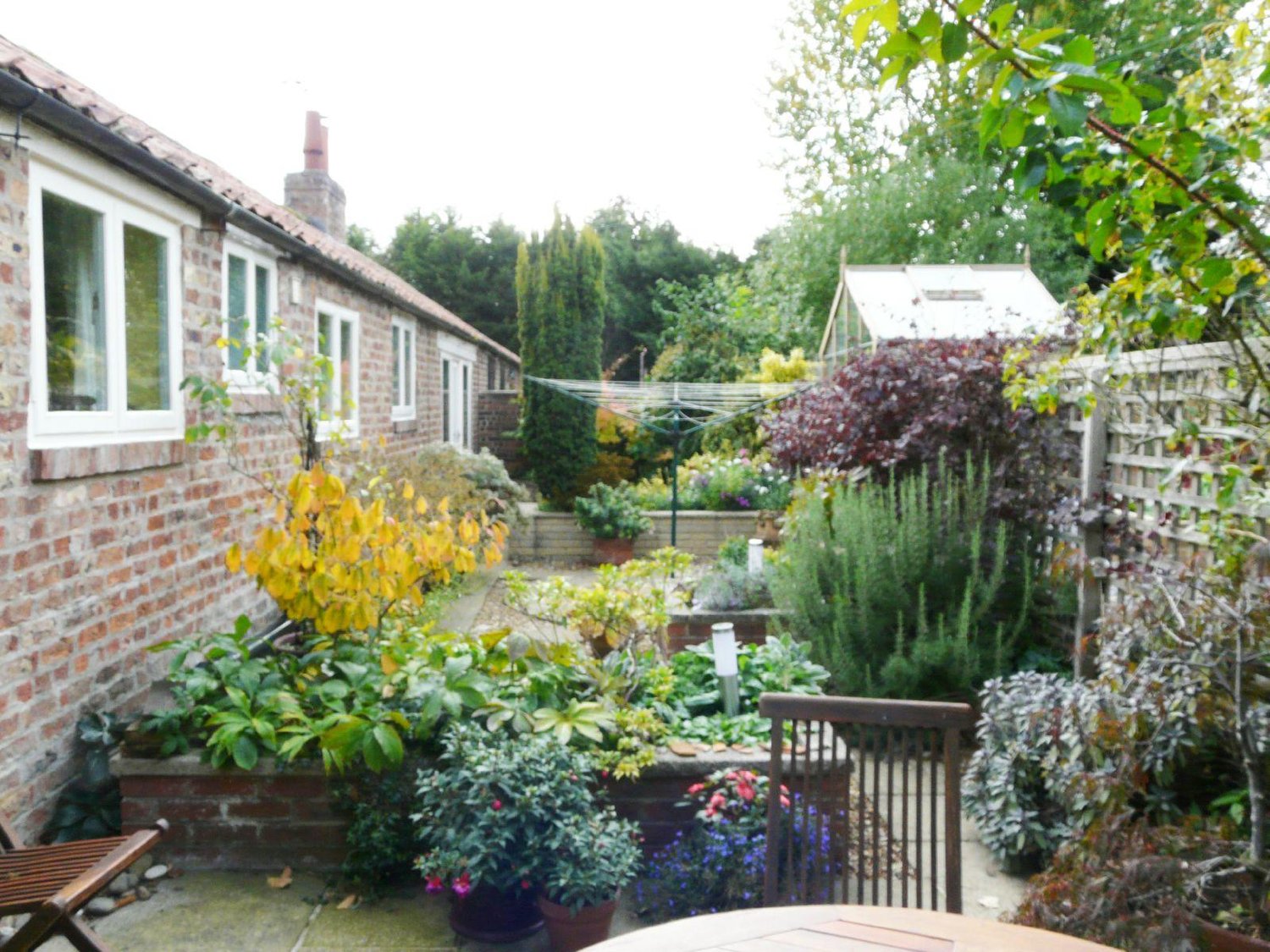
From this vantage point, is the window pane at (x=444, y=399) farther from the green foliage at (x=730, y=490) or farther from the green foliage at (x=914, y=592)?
the green foliage at (x=914, y=592)

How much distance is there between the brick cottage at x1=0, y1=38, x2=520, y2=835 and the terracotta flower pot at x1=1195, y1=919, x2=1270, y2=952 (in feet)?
11.8

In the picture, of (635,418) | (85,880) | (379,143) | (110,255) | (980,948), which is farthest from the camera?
(379,143)

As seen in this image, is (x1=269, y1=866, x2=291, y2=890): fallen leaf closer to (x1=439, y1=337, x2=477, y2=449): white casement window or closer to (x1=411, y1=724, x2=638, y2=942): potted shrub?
(x1=411, y1=724, x2=638, y2=942): potted shrub

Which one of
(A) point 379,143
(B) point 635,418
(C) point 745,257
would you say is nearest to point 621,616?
(B) point 635,418

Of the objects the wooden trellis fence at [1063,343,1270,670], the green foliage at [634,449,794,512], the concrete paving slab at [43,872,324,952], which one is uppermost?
the wooden trellis fence at [1063,343,1270,670]

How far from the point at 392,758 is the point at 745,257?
80.4ft

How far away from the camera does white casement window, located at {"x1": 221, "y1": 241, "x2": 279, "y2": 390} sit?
5930mm

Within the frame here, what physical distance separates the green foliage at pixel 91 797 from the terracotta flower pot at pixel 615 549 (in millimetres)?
7785

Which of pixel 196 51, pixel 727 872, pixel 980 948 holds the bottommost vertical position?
pixel 727 872

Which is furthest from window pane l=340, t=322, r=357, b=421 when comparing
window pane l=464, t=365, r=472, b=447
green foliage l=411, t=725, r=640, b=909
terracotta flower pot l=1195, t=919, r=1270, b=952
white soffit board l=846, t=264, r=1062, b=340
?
window pane l=464, t=365, r=472, b=447

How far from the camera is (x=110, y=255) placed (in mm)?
4379

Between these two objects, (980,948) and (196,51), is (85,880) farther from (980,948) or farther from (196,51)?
(196,51)

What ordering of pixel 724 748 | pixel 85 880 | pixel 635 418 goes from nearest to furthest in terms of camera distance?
pixel 85 880, pixel 724 748, pixel 635 418

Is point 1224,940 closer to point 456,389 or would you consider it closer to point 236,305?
point 236,305
